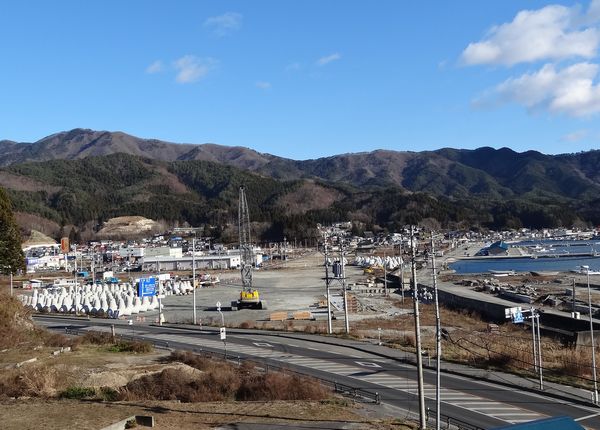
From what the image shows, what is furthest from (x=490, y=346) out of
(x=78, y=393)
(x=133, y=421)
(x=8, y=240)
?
(x=8, y=240)

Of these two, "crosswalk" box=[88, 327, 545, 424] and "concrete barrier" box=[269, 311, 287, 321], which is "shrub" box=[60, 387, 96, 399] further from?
"concrete barrier" box=[269, 311, 287, 321]

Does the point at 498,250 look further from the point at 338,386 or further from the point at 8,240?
the point at 338,386

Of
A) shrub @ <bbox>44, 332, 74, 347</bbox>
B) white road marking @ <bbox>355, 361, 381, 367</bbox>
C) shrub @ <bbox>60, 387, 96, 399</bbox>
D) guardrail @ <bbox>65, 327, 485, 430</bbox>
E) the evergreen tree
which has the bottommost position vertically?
white road marking @ <bbox>355, 361, 381, 367</bbox>

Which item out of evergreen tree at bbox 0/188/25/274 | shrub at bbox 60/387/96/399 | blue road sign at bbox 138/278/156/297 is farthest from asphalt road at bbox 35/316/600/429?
evergreen tree at bbox 0/188/25/274

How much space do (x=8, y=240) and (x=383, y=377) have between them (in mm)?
45841

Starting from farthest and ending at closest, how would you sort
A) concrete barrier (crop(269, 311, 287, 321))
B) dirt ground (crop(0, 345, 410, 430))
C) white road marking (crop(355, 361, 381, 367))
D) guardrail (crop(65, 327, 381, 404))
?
concrete barrier (crop(269, 311, 287, 321)) < white road marking (crop(355, 361, 381, 367)) < guardrail (crop(65, 327, 381, 404)) < dirt ground (crop(0, 345, 410, 430))

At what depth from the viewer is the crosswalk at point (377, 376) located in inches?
851

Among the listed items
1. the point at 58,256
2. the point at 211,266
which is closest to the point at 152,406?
the point at 211,266

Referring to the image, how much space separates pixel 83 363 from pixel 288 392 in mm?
12116

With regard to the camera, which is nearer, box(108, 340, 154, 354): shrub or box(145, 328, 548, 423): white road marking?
box(145, 328, 548, 423): white road marking

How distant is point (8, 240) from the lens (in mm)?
59219

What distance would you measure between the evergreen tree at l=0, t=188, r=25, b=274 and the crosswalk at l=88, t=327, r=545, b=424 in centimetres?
2679

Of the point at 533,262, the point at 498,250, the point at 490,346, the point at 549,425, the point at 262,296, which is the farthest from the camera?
the point at 498,250

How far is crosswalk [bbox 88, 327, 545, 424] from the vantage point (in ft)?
70.9
